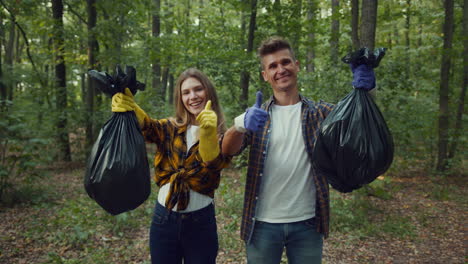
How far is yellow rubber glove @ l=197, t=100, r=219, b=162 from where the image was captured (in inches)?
68.9

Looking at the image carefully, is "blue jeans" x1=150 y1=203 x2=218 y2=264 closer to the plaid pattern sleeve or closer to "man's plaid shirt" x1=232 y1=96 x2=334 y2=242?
"man's plaid shirt" x1=232 y1=96 x2=334 y2=242

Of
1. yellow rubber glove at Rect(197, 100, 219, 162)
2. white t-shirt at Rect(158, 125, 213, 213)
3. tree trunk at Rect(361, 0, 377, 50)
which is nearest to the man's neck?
yellow rubber glove at Rect(197, 100, 219, 162)

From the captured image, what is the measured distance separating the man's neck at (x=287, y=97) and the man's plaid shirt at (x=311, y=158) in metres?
0.07

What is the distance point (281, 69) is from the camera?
1.89 meters

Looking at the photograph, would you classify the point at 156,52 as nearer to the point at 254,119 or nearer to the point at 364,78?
the point at 254,119

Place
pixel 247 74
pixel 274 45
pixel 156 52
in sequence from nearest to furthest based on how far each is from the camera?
pixel 274 45, pixel 247 74, pixel 156 52

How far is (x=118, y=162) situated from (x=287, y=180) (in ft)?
3.24

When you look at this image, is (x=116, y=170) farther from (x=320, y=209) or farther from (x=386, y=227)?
(x=386, y=227)

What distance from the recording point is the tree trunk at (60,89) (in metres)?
7.79

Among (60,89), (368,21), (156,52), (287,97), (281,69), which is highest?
(156,52)

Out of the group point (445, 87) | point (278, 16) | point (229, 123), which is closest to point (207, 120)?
point (278, 16)

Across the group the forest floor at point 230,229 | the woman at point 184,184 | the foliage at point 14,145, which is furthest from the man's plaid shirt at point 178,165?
the foliage at point 14,145

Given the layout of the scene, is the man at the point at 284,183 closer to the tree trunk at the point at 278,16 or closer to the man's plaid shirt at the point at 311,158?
the man's plaid shirt at the point at 311,158

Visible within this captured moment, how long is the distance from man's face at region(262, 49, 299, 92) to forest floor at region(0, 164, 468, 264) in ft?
8.52
